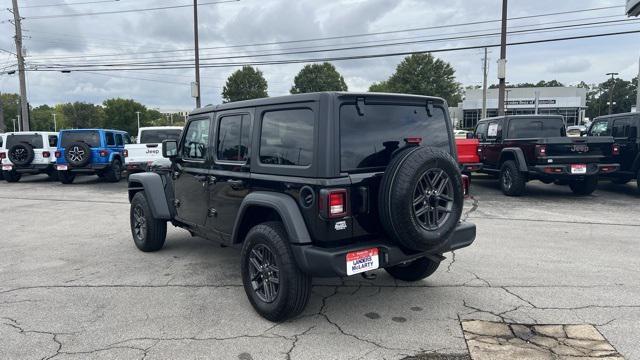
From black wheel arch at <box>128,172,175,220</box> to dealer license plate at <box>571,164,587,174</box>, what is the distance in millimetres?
8488

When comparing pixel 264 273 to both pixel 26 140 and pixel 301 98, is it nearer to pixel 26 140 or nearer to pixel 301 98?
pixel 301 98

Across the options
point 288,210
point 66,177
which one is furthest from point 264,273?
point 66,177

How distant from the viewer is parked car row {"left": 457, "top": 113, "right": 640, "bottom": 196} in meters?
9.85

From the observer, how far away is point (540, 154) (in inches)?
391

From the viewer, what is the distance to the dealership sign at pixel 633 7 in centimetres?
1500

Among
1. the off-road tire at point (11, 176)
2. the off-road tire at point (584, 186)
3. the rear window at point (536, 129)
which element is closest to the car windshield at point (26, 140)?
the off-road tire at point (11, 176)

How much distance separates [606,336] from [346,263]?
A: 6.94 ft

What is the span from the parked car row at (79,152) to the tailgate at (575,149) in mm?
10803

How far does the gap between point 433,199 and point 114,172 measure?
557 inches

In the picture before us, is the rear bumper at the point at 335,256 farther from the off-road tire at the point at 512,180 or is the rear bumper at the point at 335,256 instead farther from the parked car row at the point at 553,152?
the off-road tire at the point at 512,180

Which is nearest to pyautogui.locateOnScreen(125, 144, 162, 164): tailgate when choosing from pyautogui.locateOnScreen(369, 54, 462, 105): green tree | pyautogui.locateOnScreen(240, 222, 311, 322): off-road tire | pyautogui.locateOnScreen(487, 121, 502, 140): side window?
pyautogui.locateOnScreen(487, 121, 502, 140): side window

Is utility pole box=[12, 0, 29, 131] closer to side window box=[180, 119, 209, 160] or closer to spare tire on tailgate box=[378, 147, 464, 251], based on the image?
side window box=[180, 119, 209, 160]

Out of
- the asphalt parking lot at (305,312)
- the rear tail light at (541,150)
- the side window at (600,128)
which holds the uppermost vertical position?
the side window at (600,128)

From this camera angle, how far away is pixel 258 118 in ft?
13.3
